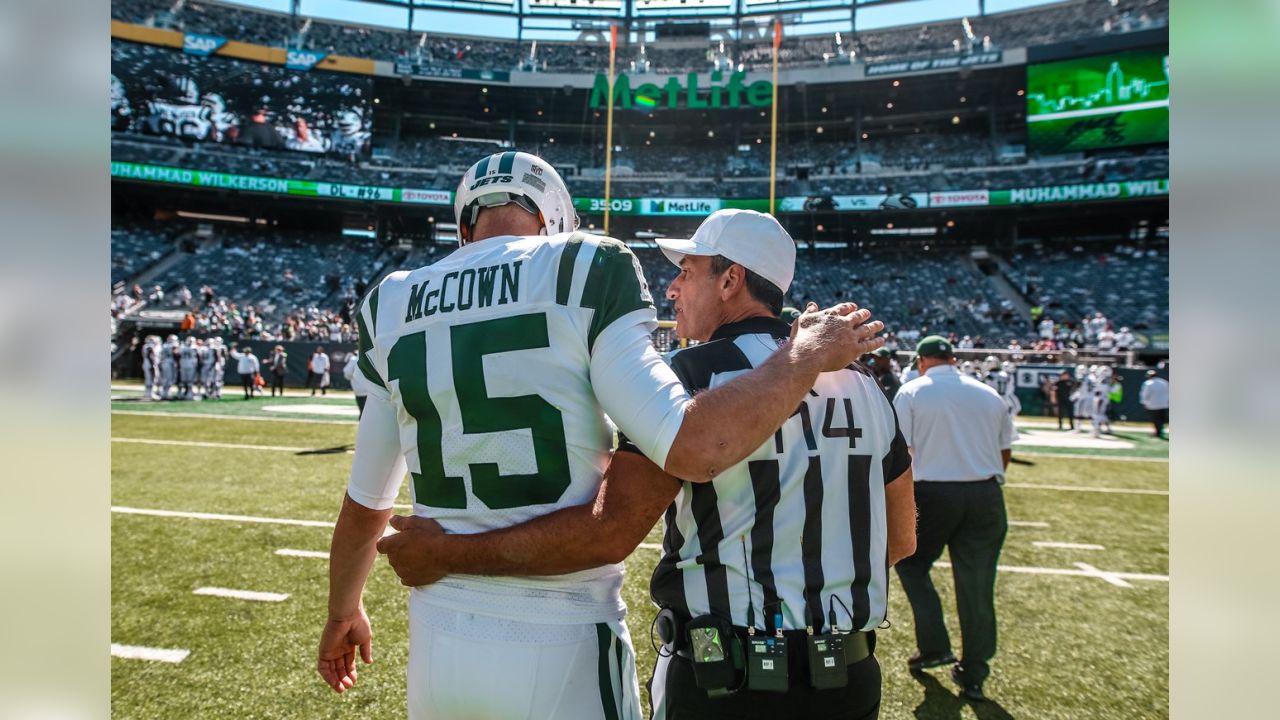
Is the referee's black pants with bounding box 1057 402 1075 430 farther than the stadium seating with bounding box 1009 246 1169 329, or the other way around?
the stadium seating with bounding box 1009 246 1169 329

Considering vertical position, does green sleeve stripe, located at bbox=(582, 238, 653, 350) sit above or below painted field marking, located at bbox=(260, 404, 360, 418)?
above

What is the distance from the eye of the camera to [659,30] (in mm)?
43656

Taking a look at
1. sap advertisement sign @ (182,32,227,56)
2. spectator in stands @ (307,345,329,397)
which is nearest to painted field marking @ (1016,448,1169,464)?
spectator in stands @ (307,345,329,397)

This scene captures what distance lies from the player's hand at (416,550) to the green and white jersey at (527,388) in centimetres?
4

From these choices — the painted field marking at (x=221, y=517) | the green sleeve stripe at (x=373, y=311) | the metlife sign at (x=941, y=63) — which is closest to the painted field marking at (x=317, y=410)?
the painted field marking at (x=221, y=517)

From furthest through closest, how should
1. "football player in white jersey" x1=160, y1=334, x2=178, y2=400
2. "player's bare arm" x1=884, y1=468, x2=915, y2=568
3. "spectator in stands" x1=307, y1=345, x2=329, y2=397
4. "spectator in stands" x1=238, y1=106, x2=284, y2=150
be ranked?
"spectator in stands" x1=238, y1=106, x2=284, y2=150
"spectator in stands" x1=307, y1=345, x2=329, y2=397
"football player in white jersey" x1=160, y1=334, x2=178, y2=400
"player's bare arm" x1=884, y1=468, x2=915, y2=568

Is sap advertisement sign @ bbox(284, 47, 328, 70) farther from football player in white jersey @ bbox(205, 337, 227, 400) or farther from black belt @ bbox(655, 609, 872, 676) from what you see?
black belt @ bbox(655, 609, 872, 676)

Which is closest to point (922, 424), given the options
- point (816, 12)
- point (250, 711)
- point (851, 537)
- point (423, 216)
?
point (851, 537)

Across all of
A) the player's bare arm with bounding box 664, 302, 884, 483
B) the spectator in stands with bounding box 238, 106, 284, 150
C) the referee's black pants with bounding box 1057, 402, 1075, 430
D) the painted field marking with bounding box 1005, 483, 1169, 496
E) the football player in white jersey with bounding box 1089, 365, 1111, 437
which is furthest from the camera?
the spectator in stands with bounding box 238, 106, 284, 150

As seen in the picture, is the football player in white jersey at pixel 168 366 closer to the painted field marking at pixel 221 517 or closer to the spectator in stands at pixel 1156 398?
the painted field marking at pixel 221 517

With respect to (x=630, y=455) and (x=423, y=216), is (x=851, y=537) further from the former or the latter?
(x=423, y=216)

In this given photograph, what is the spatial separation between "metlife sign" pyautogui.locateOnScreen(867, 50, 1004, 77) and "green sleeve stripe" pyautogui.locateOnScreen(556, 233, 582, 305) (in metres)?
38.8

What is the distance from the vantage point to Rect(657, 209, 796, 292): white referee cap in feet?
6.18

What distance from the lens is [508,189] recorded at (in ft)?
5.76
